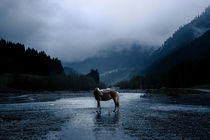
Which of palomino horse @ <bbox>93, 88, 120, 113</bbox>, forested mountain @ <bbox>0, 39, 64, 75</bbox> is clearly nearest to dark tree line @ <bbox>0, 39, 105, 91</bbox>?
forested mountain @ <bbox>0, 39, 64, 75</bbox>

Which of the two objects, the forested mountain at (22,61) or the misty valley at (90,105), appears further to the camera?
the forested mountain at (22,61)

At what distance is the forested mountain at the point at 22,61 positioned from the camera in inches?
6109

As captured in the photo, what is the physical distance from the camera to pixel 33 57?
579 ft

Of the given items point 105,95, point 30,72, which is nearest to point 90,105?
point 105,95

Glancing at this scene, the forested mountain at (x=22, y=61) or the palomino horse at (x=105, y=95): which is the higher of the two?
the forested mountain at (x=22, y=61)

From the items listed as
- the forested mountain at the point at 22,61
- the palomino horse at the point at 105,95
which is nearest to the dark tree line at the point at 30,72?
the forested mountain at the point at 22,61

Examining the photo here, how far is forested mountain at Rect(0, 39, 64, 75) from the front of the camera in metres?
155

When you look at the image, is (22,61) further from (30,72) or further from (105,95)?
(105,95)

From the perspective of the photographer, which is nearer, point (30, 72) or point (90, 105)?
point (90, 105)

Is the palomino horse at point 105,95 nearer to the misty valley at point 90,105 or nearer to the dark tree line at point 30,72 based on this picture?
the misty valley at point 90,105

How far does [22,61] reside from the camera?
168625 mm

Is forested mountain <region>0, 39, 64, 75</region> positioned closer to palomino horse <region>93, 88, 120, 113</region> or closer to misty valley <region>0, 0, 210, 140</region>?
misty valley <region>0, 0, 210, 140</region>

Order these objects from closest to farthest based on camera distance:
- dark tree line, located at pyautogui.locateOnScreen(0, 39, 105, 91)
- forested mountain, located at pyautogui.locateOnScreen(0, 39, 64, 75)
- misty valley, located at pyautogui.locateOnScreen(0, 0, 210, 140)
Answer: misty valley, located at pyautogui.locateOnScreen(0, 0, 210, 140), dark tree line, located at pyautogui.locateOnScreen(0, 39, 105, 91), forested mountain, located at pyautogui.locateOnScreen(0, 39, 64, 75)

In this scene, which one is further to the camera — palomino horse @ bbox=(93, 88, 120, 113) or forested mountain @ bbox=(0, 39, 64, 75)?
forested mountain @ bbox=(0, 39, 64, 75)
